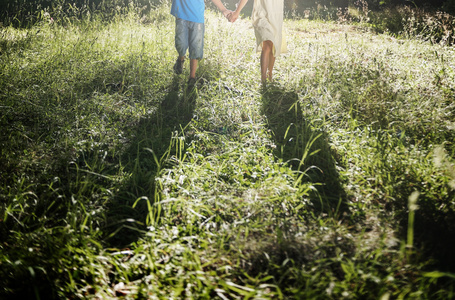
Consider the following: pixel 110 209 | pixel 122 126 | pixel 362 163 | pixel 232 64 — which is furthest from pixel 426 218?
pixel 232 64

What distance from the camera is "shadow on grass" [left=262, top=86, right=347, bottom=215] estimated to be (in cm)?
218

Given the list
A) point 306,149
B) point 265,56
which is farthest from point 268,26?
point 306,149

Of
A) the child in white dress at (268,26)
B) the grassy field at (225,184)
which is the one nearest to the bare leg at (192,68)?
the grassy field at (225,184)

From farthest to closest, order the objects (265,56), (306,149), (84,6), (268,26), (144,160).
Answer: (84,6) → (265,56) → (268,26) → (144,160) → (306,149)

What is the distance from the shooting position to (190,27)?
14.3 ft

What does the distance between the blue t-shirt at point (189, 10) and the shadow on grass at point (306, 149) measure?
1.42 m

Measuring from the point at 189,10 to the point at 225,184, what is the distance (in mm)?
2962

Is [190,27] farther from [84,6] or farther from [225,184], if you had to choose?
[84,6]

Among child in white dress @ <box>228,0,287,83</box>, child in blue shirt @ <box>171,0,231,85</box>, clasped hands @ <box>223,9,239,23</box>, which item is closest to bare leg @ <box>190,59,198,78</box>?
child in blue shirt @ <box>171,0,231,85</box>

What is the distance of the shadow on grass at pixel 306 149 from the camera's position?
2.18 meters

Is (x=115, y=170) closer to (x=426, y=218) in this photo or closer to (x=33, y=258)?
(x=33, y=258)

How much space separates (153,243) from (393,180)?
1.67m

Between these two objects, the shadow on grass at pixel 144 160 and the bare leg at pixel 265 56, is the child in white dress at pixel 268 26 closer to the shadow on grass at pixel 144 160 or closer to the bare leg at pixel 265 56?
the bare leg at pixel 265 56

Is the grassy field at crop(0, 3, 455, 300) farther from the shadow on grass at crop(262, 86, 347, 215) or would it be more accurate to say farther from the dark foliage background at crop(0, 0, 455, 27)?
the dark foliage background at crop(0, 0, 455, 27)
